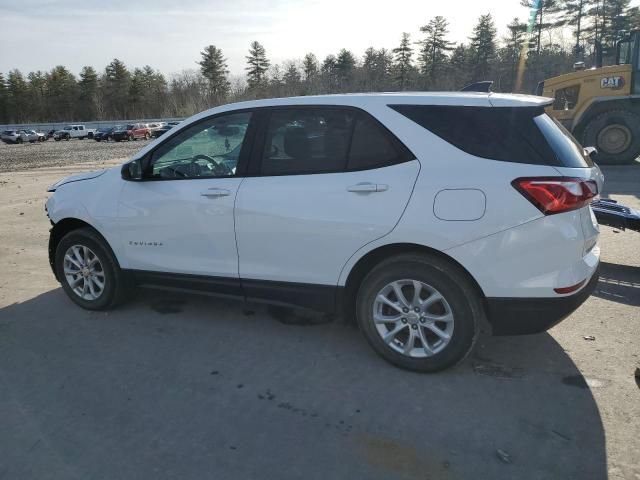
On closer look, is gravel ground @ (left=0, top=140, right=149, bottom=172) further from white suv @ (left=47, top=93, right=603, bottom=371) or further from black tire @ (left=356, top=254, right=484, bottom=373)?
black tire @ (left=356, top=254, right=484, bottom=373)

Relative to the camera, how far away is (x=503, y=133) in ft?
10.3

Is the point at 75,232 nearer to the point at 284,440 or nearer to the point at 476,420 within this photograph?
the point at 284,440

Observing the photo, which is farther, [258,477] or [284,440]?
[284,440]

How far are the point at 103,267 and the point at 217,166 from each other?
1.47 m

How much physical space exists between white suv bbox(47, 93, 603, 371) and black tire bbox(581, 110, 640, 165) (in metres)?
11.4

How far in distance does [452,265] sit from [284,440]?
4.83 ft

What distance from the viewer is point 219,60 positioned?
293 ft

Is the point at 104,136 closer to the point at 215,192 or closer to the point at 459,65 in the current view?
the point at 459,65

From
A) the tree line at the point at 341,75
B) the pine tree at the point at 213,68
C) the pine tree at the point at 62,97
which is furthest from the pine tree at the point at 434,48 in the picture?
the pine tree at the point at 62,97

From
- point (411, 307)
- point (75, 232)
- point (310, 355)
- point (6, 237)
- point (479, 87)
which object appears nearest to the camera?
point (411, 307)

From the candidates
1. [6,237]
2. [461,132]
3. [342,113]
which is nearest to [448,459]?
[461,132]

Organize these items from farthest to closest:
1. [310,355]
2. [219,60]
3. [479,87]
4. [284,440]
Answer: [219,60] → [479,87] → [310,355] → [284,440]

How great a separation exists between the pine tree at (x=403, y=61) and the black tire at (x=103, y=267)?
67311 millimetres

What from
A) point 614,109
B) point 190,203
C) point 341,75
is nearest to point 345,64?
point 341,75
